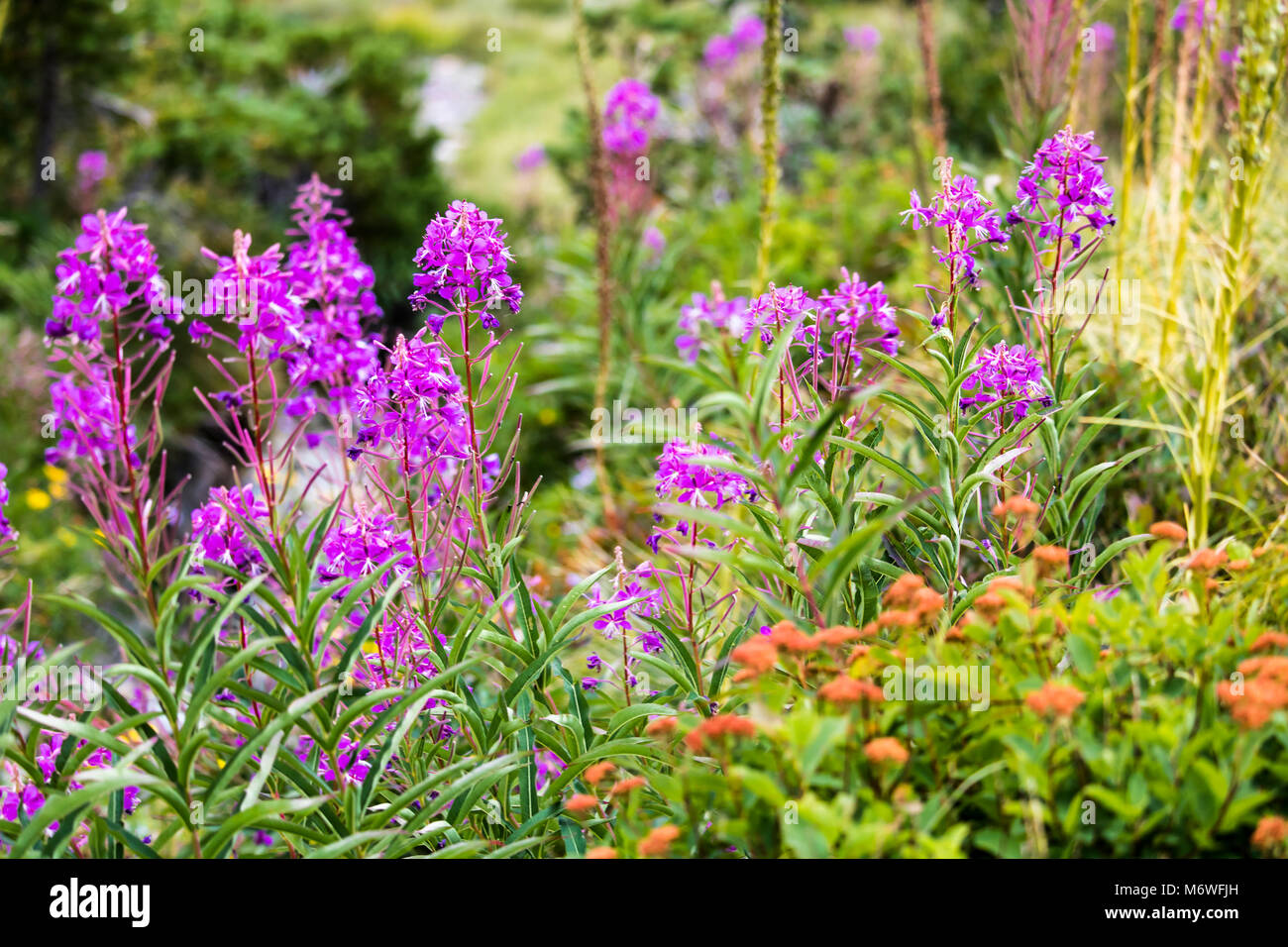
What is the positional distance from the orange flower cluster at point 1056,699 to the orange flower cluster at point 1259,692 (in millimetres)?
231

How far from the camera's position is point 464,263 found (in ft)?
7.83

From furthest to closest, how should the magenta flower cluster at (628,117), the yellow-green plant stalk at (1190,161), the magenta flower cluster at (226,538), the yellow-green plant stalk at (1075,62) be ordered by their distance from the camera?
the magenta flower cluster at (628,117), the yellow-green plant stalk at (1075,62), the yellow-green plant stalk at (1190,161), the magenta flower cluster at (226,538)

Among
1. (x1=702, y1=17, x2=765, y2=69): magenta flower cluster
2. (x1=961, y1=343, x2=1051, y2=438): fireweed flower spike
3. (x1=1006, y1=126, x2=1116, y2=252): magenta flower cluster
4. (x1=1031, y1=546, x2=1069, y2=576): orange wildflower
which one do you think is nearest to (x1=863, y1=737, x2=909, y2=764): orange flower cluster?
(x1=1031, y1=546, x2=1069, y2=576): orange wildflower

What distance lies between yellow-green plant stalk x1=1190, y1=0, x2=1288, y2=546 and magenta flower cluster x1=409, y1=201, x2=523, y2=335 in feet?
6.03

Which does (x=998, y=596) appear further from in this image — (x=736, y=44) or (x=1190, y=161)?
(x=736, y=44)

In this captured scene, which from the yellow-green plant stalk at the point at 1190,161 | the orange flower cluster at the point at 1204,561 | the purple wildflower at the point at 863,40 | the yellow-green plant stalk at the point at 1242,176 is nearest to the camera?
the orange flower cluster at the point at 1204,561

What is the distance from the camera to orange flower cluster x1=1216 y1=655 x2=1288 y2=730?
164 centimetres

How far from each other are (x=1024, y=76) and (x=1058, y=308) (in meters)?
1.51

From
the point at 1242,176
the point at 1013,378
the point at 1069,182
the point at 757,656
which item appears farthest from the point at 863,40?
the point at 757,656

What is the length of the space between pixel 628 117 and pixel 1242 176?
3324 mm

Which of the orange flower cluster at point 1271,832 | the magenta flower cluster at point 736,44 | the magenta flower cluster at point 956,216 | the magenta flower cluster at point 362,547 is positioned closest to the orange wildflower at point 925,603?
the orange flower cluster at point 1271,832

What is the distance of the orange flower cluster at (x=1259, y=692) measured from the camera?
5.37 ft

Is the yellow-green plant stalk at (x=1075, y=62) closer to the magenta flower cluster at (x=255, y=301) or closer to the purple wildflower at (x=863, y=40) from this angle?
the magenta flower cluster at (x=255, y=301)
